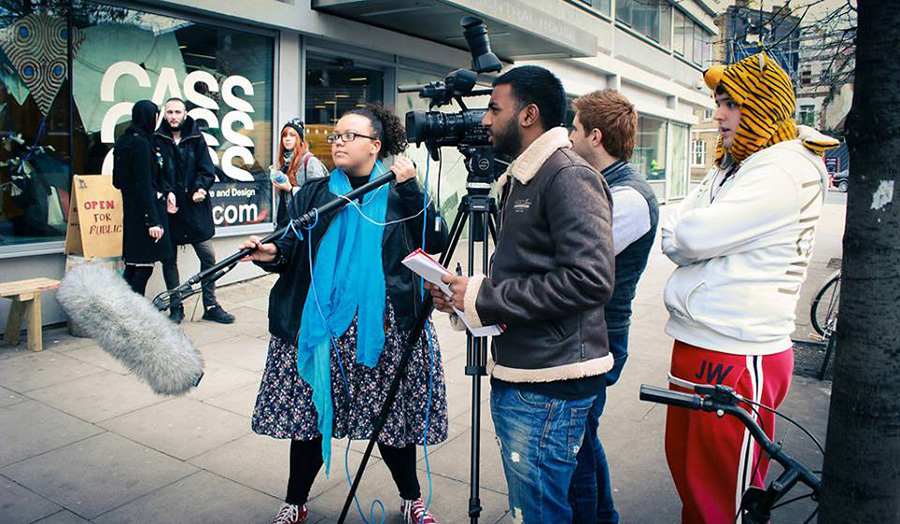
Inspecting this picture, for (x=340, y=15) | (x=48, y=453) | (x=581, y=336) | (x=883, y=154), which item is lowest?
(x=48, y=453)

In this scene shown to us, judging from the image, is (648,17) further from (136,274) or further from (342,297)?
(342,297)

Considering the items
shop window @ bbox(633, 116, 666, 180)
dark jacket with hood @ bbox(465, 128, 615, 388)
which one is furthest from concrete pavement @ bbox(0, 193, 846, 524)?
shop window @ bbox(633, 116, 666, 180)

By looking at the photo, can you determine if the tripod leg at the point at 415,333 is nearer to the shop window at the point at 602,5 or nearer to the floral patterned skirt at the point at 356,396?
the floral patterned skirt at the point at 356,396

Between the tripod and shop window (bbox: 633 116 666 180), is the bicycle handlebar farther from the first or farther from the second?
shop window (bbox: 633 116 666 180)

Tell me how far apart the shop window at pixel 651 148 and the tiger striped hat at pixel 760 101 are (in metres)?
21.1

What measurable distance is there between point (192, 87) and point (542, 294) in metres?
7.05

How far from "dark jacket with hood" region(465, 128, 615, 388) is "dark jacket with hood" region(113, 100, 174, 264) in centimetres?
503

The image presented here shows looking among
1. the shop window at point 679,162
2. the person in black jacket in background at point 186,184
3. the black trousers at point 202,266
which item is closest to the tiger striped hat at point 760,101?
the person in black jacket in background at point 186,184

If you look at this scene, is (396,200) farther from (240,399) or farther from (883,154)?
(240,399)

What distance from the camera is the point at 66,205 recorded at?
23.3ft

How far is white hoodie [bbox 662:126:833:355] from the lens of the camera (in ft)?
8.34

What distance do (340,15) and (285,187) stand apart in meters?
3.58

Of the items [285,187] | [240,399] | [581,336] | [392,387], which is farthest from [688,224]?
[285,187]

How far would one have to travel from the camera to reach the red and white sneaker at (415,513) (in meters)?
3.43
